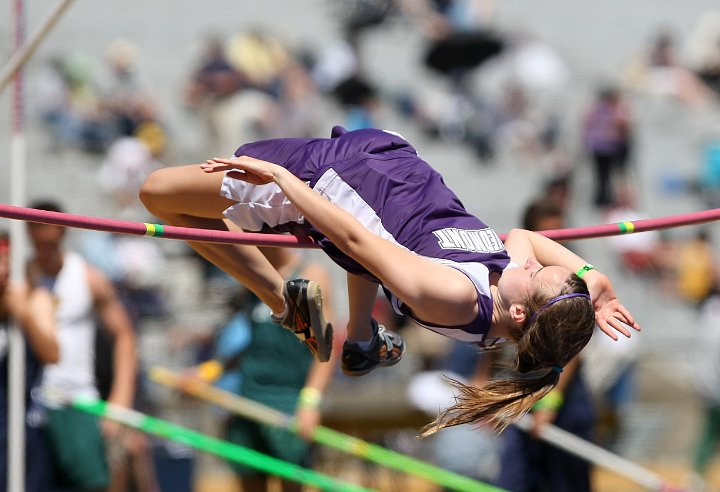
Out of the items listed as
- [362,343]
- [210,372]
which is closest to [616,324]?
[362,343]

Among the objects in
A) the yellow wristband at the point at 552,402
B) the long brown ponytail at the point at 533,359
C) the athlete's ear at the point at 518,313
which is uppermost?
the athlete's ear at the point at 518,313

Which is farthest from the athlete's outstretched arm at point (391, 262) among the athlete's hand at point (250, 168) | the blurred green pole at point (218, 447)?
the blurred green pole at point (218, 447)

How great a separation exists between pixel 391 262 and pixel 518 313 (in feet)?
1.61

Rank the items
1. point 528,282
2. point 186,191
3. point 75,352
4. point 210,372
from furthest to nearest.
→ point 210,372 → point 75,352 → point 186,191 → point 528,282

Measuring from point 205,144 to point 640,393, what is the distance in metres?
4.51

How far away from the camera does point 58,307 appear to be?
6324 millimetres

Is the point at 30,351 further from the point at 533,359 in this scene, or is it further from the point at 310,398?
the point at 533,359

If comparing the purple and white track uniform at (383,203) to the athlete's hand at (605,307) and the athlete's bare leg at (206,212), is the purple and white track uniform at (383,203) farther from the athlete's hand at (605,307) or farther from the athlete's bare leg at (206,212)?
the athlete's hand at (605,307)

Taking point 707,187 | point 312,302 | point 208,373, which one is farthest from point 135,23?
point 312,302

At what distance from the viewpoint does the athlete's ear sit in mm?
3994

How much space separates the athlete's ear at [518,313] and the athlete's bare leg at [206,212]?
1.11 metres

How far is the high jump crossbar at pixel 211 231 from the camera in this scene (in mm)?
4016

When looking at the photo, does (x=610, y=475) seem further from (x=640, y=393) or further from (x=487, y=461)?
(x=487, y=461)

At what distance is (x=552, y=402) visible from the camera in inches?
241
